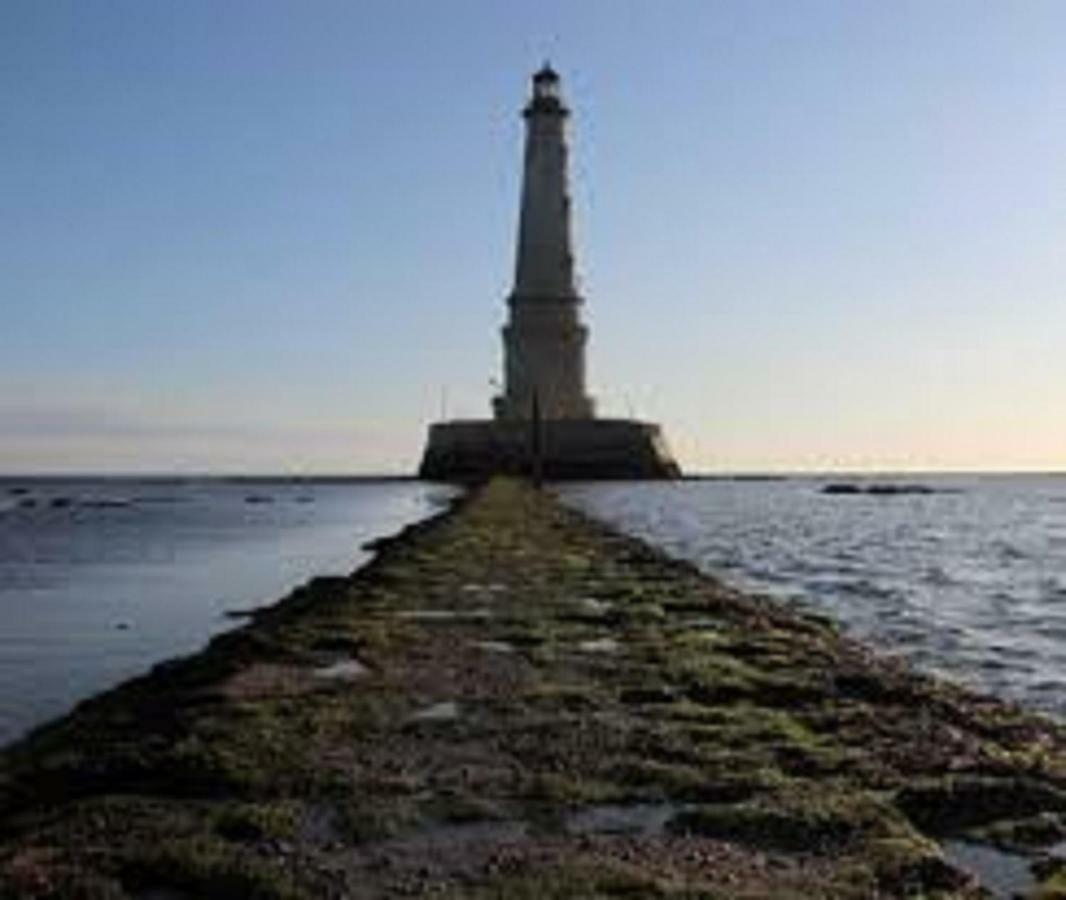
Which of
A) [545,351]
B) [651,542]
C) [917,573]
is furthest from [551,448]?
[917,573]

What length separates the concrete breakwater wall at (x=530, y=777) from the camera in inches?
393

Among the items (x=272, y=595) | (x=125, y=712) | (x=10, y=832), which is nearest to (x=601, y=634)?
(x=125, y=712)

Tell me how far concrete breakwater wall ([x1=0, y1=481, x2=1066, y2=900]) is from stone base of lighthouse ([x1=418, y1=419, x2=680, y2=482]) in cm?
10515

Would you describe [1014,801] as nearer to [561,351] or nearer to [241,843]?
[241,843]

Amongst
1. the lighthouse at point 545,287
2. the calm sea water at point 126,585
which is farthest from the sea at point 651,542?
the lighthouse at point 545,287

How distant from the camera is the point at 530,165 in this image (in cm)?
12506

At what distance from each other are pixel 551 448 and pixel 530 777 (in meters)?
115

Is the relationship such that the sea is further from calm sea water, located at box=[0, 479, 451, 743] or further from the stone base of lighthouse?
the stone base of lighthouse

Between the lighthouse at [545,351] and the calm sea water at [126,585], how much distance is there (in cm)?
3756

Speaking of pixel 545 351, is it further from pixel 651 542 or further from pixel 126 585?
pixel 126 585

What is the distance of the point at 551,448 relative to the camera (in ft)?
419

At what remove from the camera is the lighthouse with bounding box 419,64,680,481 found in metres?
124

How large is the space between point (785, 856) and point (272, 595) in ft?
90.7

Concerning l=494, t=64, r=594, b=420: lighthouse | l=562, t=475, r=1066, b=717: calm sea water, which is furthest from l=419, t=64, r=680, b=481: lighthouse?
l=562, t=475, r=1066, b=717: calm sea water
